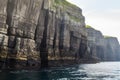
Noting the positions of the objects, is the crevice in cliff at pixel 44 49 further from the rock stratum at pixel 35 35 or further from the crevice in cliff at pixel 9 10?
the crevice in cliff at pixel 9 10

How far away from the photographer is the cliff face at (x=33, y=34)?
238 feet

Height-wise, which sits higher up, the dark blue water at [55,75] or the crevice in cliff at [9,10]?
the crevice in cliff at [9,10]

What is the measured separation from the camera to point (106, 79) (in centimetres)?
5750

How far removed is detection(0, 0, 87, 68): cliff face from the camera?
72625mm

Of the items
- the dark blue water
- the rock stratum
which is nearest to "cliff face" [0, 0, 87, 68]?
the rock stratum

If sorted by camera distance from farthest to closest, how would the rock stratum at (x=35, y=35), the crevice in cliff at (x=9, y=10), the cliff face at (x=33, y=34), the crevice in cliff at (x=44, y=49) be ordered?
the crevice in cliff at (x=44, y=49) < the crevice in cliff at (x=9, y=10) < the rock stratum at (x=35, y=35) < the cliff face at (x=33, y=34)

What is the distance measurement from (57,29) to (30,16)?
29.1 meters

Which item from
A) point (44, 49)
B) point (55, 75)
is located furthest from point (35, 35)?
point (55, 75)

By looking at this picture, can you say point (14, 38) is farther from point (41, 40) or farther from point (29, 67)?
point (41, 40)

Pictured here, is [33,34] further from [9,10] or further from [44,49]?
[9,10]

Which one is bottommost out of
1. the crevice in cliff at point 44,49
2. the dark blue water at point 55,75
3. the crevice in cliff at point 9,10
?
the dark blue water at point 55,75

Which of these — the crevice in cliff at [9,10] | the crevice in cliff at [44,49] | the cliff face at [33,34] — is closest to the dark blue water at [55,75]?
the cliff face at [33,34]

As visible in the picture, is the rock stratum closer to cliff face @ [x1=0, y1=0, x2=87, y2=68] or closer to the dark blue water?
cliff face @ [x1=0, y1=0, x2=87, y2=68]

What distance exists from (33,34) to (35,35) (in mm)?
5571
